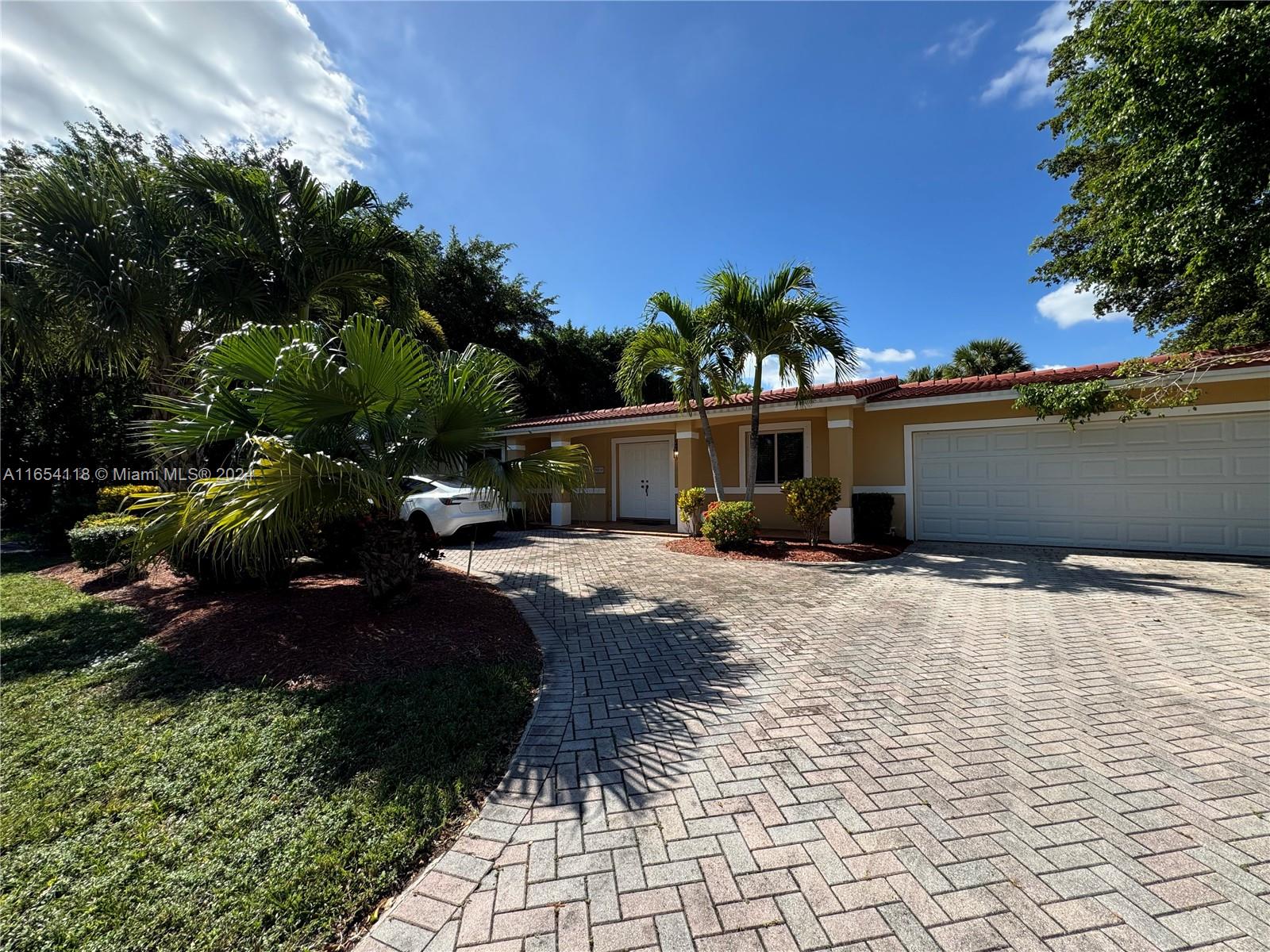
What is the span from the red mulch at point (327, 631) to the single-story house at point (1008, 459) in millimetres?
2115

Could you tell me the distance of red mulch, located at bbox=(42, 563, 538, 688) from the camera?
13.5 feet

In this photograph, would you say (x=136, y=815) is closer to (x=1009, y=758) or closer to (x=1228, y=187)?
(x=1009, y=758)

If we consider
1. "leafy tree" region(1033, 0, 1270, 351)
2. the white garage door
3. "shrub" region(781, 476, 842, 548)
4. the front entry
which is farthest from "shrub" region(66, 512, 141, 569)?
"leafy tree" region(1033, 0, 1270, 351)

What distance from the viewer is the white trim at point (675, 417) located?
33.5 feet

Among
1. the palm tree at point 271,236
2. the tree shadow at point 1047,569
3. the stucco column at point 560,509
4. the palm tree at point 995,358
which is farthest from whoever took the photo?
the palm tree at point 995,358

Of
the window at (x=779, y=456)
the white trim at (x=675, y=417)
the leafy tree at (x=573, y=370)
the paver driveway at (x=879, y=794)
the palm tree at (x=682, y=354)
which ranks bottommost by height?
the paver driveway at (x=879, y=794)

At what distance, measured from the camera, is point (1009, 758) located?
9.31ft

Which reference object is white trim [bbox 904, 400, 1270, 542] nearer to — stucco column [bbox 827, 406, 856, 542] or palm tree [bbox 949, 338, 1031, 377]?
stucco column [bbox 827, 406, 856, 542]

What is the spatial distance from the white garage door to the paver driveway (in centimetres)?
464

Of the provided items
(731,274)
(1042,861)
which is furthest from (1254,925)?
(731,274)

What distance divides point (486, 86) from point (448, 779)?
9.06 metres

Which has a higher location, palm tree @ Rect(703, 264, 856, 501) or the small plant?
palm tree @ Rect(703, 264, 856, 501)

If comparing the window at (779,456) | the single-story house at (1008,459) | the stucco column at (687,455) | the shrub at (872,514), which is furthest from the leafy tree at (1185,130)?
the stucco column at (687,455)

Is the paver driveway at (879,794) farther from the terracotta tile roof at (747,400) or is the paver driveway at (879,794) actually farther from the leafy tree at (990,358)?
the leafy tree at (990,358)
